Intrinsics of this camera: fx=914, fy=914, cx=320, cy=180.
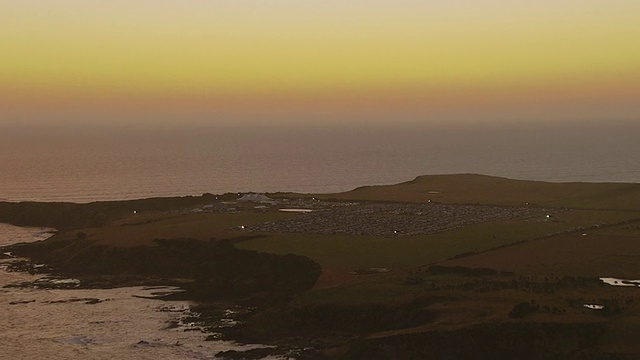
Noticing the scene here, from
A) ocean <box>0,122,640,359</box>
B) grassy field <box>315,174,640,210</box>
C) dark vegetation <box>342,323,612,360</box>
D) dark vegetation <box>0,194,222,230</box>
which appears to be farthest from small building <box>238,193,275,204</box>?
dark vegetation <box>342,323,612,360</box>

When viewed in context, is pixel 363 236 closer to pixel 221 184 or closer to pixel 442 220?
pixel 442 220

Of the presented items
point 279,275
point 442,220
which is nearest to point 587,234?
point 442,220

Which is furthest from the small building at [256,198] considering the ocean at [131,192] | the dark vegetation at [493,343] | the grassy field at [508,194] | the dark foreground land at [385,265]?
the dark vegetation at [493,343]

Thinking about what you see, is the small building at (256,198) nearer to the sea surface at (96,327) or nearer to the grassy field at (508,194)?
the grassy field at (508,194)

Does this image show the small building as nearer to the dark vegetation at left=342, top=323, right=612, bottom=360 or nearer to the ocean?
the ocean

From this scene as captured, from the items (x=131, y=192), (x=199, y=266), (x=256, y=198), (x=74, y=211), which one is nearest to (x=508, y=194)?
(x=256, y=198)

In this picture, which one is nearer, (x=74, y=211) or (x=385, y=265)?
(x=385, y=265)

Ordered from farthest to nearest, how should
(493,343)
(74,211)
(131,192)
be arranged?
1. (131,192)
2. (74,211)
3. (493,343)

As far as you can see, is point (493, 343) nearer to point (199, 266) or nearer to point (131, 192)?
point (199, 266)
